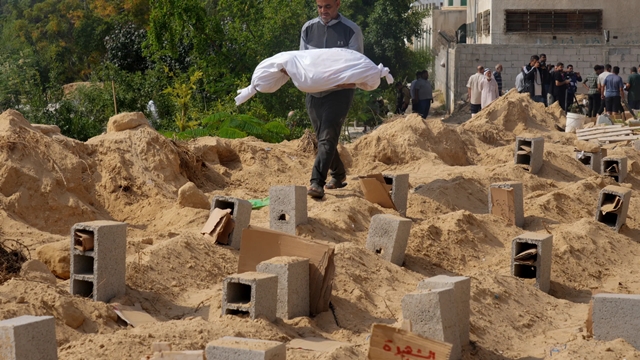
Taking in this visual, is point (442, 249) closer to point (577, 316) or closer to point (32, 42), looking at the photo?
point (577, 316)

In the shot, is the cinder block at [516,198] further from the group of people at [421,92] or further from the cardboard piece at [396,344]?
the group of people at [421,92]

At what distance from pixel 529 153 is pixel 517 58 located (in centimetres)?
1758

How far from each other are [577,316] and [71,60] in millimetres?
34286

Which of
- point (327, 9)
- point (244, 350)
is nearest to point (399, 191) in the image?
point (327, 9)

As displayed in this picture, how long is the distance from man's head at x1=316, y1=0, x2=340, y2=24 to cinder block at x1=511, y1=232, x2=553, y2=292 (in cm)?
278

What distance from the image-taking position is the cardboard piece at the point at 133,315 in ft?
18.5

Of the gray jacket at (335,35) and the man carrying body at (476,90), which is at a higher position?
the gray jacket at (335,35)

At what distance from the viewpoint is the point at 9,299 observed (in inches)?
210

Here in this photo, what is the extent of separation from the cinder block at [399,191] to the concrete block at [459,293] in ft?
10.7

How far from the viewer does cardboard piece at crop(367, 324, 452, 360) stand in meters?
4.94

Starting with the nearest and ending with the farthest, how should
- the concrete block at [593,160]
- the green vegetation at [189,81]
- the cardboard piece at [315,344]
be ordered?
the cardboard piece at [315,344] < the concrete block at [593,160] < the green vegetation at [189,81]

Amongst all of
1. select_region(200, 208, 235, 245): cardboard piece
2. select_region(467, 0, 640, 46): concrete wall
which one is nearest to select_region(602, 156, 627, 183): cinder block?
select_region(200, 208, 235, 245): cardboard piece

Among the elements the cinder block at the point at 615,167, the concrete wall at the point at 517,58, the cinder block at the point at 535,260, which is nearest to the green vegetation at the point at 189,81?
the concrete wall at the point at 517,58

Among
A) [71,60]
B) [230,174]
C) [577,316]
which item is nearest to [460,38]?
[71,60]
